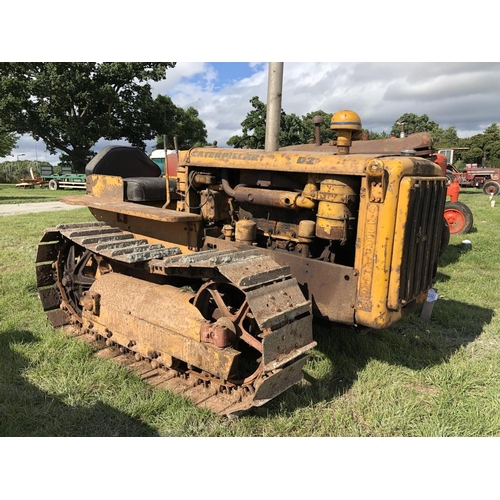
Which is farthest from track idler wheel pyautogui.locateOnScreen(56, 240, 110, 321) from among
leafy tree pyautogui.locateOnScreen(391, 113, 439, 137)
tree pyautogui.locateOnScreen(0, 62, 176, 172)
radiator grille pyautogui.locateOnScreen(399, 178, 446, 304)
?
leafy tree pyautogui.locateOnScreen(391, 113, 439, 137)

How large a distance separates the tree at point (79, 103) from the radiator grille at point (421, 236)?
84.2 ft

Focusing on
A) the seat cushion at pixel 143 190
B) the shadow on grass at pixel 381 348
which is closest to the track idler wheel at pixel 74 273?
the seat cushion at pixel 143 190

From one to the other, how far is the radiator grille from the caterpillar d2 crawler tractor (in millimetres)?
16

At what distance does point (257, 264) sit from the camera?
3.29 meters

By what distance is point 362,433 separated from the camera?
297cm

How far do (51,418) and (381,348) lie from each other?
290 centimetres

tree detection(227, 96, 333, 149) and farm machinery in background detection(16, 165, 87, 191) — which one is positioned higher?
tree detection(227, 96, 333, 149)

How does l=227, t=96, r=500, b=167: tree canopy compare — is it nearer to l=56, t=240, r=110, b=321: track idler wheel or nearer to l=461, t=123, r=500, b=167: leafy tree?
l=461, t=123, r=500, b=167: leafy tree

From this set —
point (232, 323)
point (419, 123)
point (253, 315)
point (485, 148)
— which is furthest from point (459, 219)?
point (419, 123)

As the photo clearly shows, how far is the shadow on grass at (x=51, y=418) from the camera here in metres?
2.95

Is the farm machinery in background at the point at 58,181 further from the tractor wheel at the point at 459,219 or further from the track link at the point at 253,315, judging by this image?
the track link at the point at 253,315

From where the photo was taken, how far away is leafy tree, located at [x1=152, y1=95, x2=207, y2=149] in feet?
96.3

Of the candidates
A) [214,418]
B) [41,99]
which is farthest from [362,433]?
[41,99]

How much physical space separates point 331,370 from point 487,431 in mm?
1237
